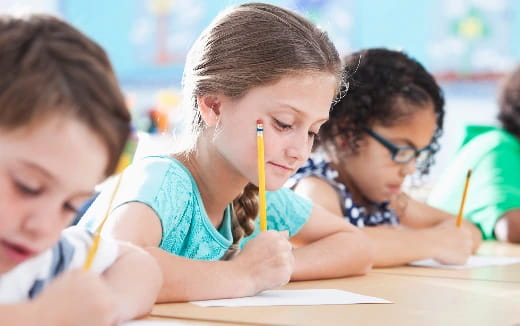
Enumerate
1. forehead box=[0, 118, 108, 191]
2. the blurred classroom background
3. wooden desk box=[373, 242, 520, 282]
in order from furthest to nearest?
the blurred classroom background → wooden desk box=[373, 242, 520, 282] → forehead box=[0, 118, 108, 191]

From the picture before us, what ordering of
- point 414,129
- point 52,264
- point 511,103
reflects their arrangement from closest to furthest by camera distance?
point 52,264 → point 414,129 → point 511,103

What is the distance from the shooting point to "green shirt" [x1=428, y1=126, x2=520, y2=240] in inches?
80.3

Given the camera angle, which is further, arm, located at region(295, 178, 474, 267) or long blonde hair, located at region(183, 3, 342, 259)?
arm, located at region(295, 178, 474, 267)

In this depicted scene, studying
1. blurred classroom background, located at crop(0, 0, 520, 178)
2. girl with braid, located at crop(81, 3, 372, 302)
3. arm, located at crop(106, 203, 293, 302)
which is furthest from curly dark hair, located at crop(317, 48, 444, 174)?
blurred classroom background, located at crop(0, 0, 520, 178)

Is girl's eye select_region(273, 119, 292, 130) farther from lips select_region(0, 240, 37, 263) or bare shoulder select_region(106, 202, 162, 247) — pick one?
lips select_region(0, 240, 37, 263)

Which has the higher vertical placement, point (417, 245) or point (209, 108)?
point (209, 108)

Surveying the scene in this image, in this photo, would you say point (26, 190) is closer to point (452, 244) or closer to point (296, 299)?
point (296, 299)

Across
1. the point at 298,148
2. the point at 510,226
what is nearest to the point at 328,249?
the point at 298,148

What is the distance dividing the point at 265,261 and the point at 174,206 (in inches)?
6.0

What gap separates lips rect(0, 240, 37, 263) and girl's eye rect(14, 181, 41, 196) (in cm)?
5

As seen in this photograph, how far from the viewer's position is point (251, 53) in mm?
1121

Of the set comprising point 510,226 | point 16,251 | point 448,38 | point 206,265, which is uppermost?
point 448,38

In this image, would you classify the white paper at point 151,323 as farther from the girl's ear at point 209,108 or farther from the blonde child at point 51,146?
the girl's ear at point 209,108

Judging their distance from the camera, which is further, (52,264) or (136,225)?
(136,225)
